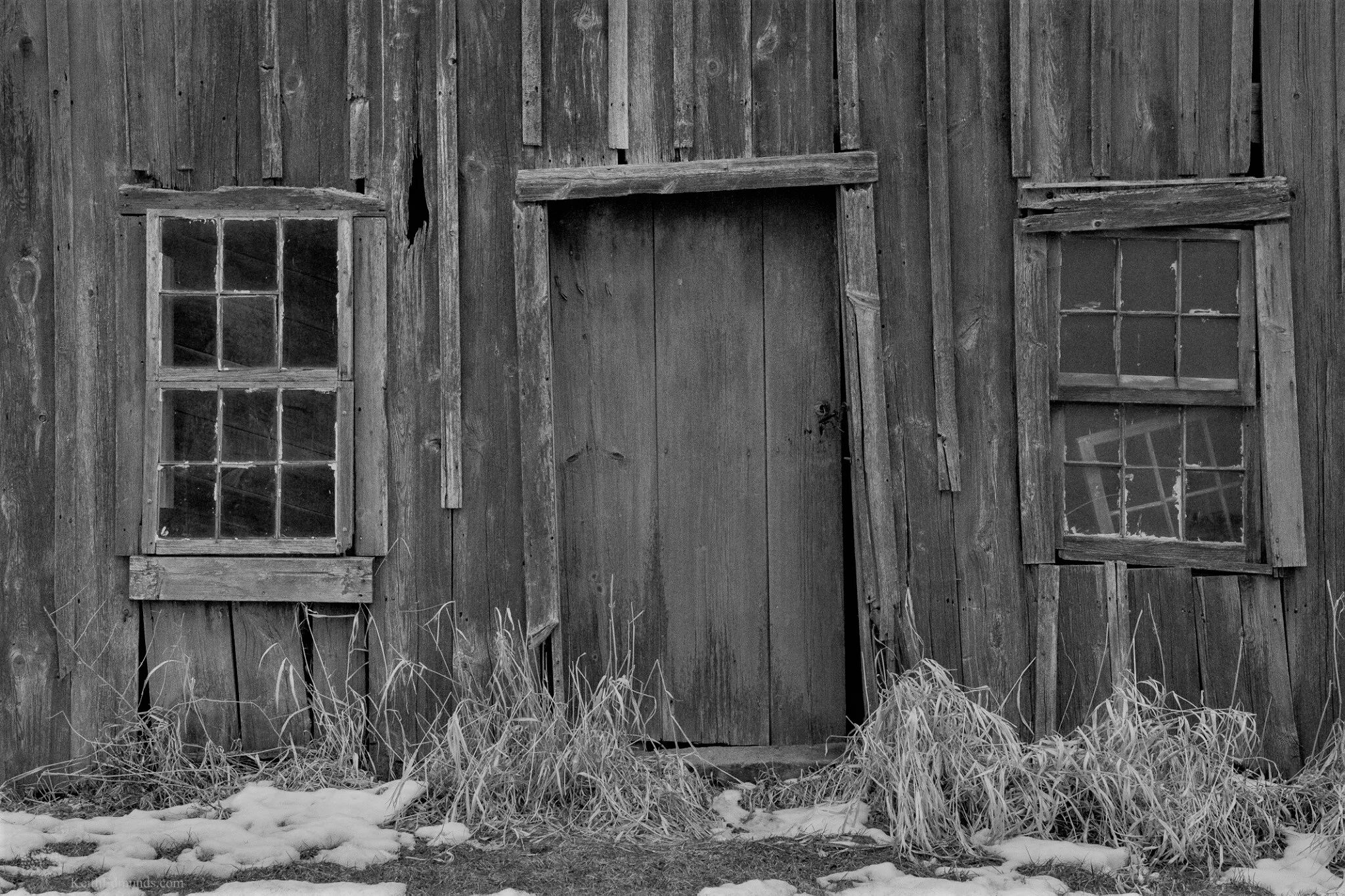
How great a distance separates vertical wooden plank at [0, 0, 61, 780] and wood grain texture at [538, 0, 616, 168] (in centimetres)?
203

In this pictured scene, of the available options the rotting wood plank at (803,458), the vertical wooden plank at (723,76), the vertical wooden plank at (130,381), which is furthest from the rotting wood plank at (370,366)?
the rotting wood plank at (803,458)

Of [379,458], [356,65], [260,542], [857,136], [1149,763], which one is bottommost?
[1149,763]

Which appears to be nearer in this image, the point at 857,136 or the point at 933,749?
the point at 933,749

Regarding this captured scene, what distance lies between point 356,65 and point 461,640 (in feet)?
7.89

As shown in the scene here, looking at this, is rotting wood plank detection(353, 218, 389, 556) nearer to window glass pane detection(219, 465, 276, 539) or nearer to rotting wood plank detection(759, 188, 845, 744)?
window glass pane detection(219, 465, 276, 539)

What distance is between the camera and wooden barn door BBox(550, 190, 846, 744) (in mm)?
4848

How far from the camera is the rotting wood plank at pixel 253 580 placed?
4.67 metres

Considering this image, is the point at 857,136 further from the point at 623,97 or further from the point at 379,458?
the point at 379,458

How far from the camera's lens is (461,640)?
15.4 feet

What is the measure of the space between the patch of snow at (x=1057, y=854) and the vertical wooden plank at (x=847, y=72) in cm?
272

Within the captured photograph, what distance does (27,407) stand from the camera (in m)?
4.72

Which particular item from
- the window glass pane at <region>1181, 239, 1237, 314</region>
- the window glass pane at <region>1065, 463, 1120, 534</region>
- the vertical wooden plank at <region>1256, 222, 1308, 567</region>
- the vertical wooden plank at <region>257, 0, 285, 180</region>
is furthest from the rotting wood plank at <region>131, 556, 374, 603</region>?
the vertical wooden plank at <region>1256, 222, 1308, 567</region>

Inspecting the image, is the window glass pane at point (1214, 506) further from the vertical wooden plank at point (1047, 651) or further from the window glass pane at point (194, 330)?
the window glass pane at point (194, 330)

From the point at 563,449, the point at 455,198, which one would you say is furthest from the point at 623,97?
the point at 563,449
